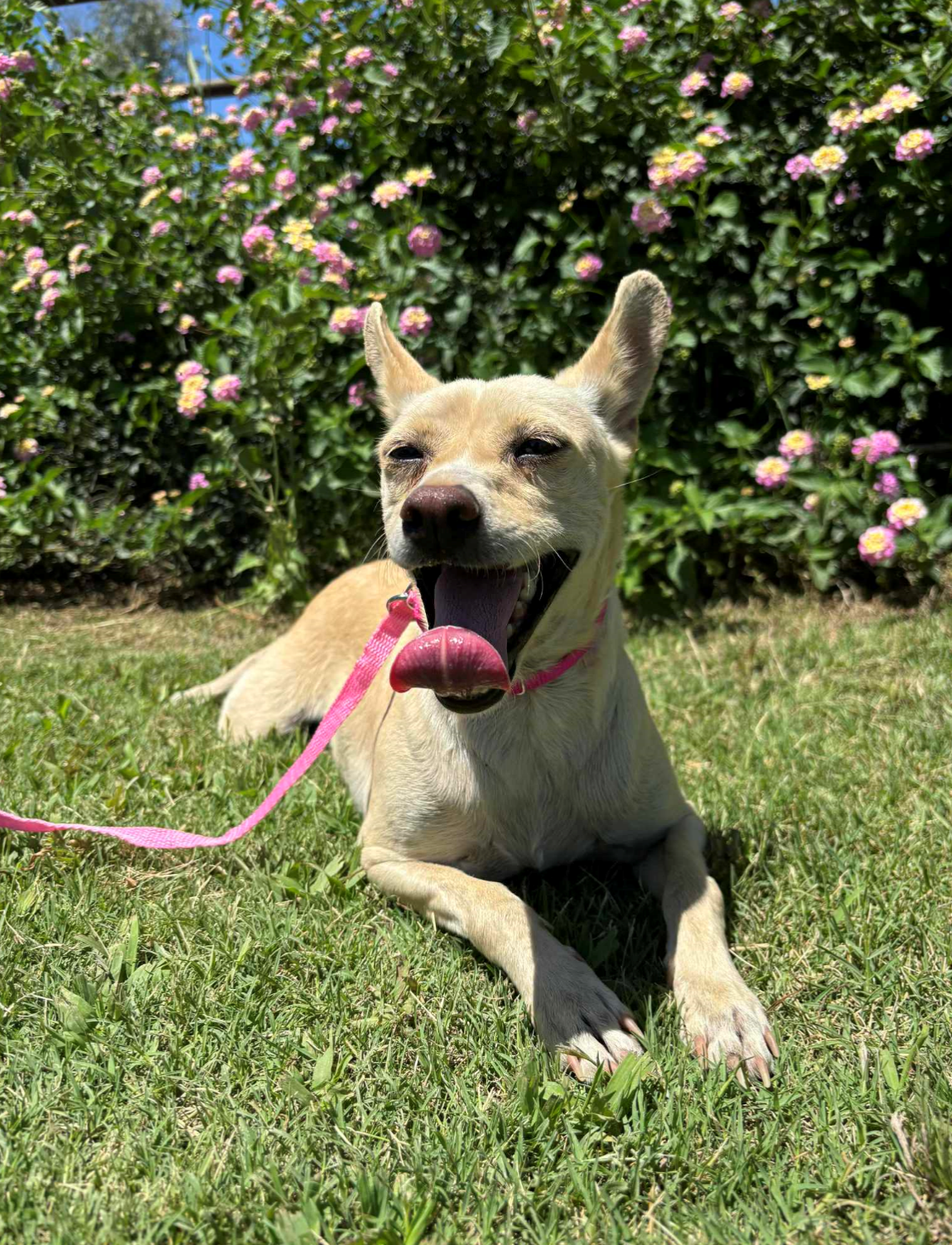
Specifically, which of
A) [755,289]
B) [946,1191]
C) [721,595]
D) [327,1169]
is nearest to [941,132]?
[755,289]

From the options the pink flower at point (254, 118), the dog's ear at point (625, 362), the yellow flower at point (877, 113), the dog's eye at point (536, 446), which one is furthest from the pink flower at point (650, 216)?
the dog's eye at point (536, 446)

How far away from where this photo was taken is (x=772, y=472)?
4762 millimetres

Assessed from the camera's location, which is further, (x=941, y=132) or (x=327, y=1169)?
(x=941, y=132)

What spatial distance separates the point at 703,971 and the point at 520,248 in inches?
161

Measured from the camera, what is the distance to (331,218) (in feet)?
17.2

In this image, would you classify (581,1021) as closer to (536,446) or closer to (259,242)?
(536,446)

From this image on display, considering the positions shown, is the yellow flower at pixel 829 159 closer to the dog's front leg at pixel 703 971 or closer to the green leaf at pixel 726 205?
the green leaf at pixel 726 205

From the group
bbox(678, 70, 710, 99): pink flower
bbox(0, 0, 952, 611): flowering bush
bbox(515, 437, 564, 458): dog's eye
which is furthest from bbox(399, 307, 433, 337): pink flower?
bbox(515, 437, 564, 458): dog's eye

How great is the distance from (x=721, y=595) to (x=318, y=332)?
8.69 ft

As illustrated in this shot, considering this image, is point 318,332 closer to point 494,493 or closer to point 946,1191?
point 494,493

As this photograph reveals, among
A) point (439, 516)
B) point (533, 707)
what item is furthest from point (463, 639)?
point (533, 707)

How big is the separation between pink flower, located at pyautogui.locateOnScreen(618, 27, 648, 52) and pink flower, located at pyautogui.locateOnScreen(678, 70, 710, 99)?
0.27 metres

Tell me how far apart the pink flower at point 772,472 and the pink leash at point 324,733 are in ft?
8.21

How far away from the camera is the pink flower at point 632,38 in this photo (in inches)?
178
